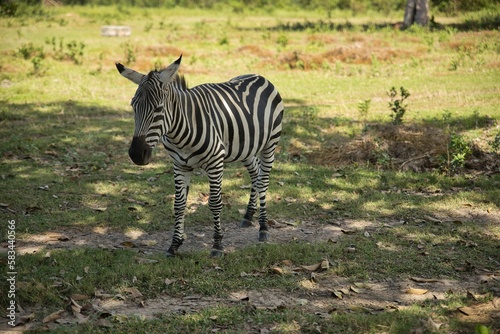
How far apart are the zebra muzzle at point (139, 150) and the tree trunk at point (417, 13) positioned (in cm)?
2817

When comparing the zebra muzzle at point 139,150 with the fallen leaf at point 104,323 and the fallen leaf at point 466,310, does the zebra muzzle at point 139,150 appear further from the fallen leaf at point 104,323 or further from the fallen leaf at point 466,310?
the fallen leaf at point 466,310

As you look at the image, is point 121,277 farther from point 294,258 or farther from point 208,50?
point 208,50

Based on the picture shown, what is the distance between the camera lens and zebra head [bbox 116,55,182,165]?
662 centimetres

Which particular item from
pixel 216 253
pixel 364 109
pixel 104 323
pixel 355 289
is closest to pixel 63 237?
pixel 216 253

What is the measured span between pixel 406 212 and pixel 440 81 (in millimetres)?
11355

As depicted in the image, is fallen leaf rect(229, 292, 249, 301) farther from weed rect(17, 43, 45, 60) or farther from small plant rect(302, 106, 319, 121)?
weed rect(17, 43, 45, 60)

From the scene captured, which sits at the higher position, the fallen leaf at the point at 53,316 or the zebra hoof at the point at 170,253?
the zebra hoof at the point at 170,253

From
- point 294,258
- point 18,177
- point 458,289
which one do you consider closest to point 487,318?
point 458,289

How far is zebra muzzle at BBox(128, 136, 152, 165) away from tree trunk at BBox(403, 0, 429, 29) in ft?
92.4

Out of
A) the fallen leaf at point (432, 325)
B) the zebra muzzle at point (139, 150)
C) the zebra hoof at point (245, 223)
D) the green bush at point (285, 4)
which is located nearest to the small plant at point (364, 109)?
the zebra hoof at point (245, 223)

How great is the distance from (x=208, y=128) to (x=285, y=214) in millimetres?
2522

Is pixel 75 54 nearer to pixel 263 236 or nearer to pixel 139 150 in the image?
pixel 263 236

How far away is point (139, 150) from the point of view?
658cm

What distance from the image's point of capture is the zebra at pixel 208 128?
265 inches
